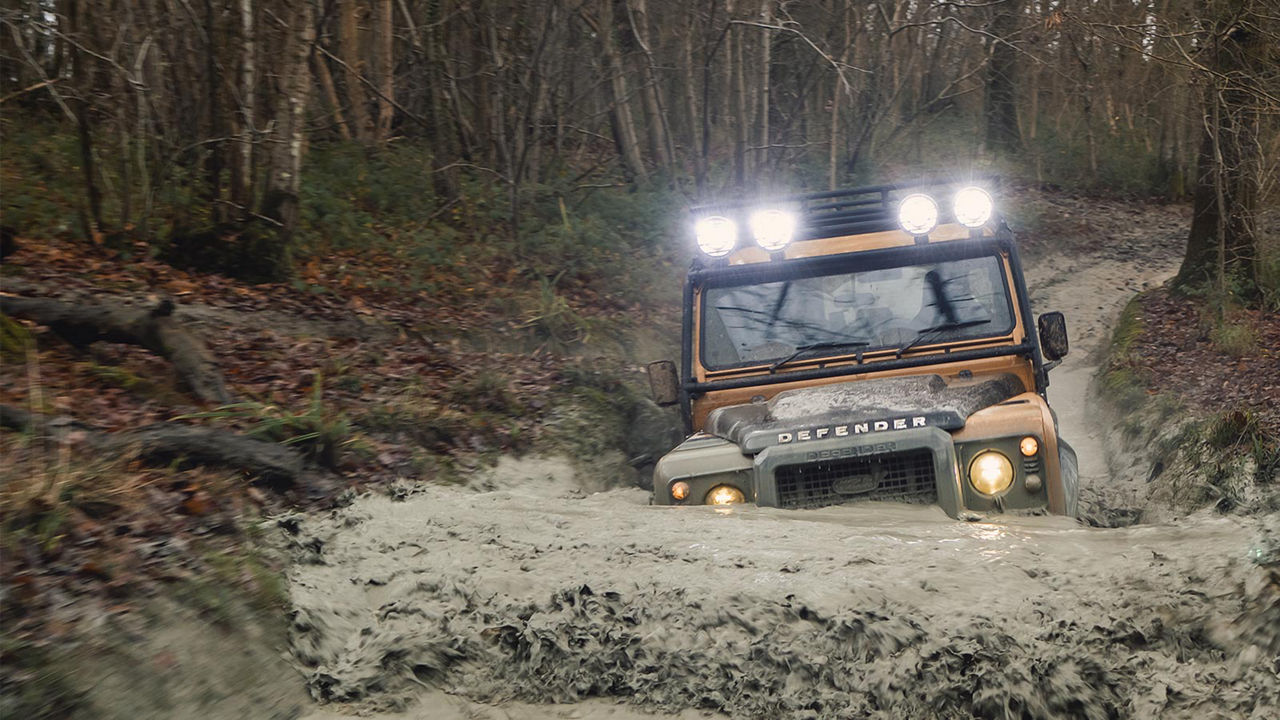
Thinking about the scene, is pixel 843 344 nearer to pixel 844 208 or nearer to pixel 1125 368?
pixel 844 208

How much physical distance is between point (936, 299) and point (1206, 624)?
9.97ft

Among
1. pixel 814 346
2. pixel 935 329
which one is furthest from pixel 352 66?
pixel 935 329

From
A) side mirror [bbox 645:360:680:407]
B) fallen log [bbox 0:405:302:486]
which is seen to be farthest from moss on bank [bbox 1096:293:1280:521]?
fallen log [bbox 0:405:302:486]

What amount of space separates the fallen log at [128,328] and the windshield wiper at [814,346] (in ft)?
10.5

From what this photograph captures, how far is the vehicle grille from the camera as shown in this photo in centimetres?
471

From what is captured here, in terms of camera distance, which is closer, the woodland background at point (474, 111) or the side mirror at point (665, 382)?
the side mirror at point (665, 382)

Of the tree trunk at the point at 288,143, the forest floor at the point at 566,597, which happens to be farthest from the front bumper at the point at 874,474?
the tree trunk at the point at 288,143

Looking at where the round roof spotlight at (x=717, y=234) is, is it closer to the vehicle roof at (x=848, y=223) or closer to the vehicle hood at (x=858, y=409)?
the vehicle roof at (x=848, y=223)

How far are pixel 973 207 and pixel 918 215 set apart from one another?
295 millimetres

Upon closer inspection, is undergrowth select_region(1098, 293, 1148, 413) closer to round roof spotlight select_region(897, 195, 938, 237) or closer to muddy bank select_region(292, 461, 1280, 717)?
round roof spotlight select_region(897, 195, 938, 237)

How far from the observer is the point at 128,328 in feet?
21.9

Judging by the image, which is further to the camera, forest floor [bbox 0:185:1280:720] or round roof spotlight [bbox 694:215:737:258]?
round roof spotlight [bbox 694:215:737:258]

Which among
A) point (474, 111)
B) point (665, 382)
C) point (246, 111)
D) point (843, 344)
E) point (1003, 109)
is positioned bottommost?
point (665, 382)

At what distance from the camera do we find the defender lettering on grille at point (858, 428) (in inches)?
187
